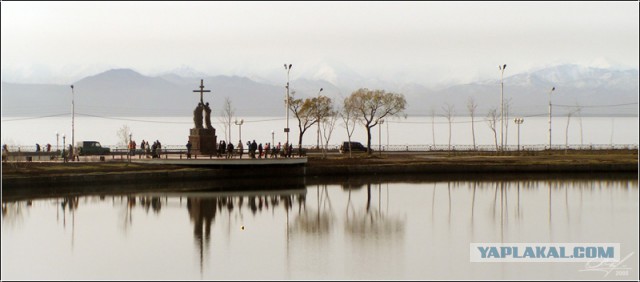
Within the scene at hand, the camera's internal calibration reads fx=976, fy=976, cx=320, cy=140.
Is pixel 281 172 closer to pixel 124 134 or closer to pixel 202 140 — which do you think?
pixel 202 140

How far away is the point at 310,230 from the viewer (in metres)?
44.3

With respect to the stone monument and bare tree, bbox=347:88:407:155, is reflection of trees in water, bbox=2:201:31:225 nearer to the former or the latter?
the stone monument

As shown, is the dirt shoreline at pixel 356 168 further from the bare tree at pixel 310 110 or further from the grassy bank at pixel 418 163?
the bare tree at pixel 310 110

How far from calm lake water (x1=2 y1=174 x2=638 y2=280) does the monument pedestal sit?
7.43 meters

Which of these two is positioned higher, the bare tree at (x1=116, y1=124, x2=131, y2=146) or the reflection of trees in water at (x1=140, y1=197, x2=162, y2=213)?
the bare tree at (x1=116, y1=124, x2=131, y2=146)

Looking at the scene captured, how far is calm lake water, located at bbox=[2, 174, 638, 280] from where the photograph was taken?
113 feet

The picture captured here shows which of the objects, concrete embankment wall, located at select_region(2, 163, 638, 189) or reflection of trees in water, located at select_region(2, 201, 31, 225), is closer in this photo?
reflection of trees in water, located at select_region(2, 201, 31, 225)

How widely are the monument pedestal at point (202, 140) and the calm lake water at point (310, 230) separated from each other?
7.43 meters

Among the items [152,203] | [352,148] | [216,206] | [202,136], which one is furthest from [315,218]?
[352,148]

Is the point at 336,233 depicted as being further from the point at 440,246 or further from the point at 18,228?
the point at 18,228

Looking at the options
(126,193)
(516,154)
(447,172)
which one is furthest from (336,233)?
(516,154)

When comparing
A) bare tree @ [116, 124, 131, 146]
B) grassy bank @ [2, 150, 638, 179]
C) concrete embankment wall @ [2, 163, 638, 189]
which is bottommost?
concrete embankment wall @ [2, 163, 638, 189]

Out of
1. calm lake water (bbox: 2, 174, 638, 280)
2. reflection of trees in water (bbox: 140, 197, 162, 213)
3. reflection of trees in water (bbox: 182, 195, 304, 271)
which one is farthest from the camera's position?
reflection of trees in water (bbox: 140, 197, 162, 213)

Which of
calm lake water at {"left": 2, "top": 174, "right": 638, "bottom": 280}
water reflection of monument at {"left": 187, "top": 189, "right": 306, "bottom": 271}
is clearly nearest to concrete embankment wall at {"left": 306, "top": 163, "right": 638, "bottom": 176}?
calm lake water at {"left": 2, "top": 174, "right": 638, "bottom": 280}
